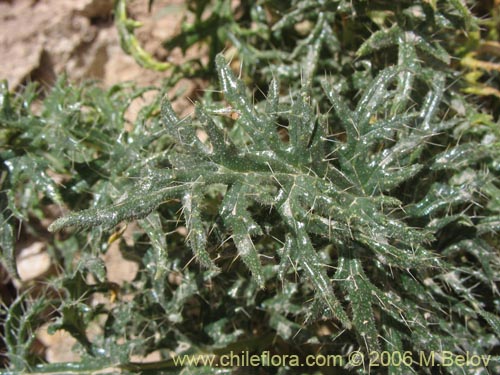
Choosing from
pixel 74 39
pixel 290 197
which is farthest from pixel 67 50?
pixel 290 197

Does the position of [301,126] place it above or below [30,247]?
above

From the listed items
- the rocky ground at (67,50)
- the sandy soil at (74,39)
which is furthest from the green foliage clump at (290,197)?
the sandy soil at (74,39)

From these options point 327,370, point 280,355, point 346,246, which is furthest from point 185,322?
point 346,246

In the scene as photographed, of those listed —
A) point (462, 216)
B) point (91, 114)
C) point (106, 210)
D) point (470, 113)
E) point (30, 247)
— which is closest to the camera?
point (106, 210)

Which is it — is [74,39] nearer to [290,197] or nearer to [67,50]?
[67,50]

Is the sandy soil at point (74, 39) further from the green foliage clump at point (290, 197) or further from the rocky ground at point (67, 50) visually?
the green foliage clump at point (290, 197)

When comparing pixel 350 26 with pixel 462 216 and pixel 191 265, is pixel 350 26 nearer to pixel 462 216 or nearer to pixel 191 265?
pixel 462 216

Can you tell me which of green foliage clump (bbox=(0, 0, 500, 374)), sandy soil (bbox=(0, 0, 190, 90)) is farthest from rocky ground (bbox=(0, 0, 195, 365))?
green foliage clump (bbox=(0, 0, 500, 374))

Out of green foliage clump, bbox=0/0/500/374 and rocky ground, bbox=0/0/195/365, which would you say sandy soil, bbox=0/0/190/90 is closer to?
rocky ground, bbox=0/0/195/365

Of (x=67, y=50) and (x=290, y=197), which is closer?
(x=290, y=197)
